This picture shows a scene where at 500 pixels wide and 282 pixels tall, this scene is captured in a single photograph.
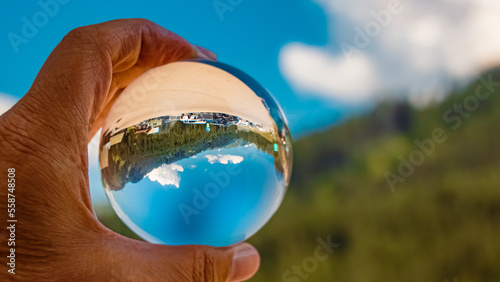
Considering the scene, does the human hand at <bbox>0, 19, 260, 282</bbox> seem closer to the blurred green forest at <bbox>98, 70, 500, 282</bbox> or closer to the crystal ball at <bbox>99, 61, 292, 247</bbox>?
the crystal ball at <bbox>99, 61, 292, 247</bbox>

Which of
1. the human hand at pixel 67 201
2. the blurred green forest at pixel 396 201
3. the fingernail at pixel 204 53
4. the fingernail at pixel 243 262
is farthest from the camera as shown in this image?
the blurred green forest at pixel 396 201

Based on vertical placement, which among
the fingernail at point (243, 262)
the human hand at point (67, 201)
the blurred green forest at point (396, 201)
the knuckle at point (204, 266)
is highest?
the human hand at point (67, 201)

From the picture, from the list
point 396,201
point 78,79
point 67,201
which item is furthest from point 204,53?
point 396,201

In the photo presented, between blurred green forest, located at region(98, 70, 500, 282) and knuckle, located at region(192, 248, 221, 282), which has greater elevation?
knuckle, located at region(192, 248, 221, 282)

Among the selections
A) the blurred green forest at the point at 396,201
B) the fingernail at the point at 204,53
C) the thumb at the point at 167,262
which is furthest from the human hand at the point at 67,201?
the blurred green forest at the point at 396,201

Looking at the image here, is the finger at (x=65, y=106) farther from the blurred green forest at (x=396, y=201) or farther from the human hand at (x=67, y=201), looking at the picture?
the blurred green forest at (x=396, y=201)

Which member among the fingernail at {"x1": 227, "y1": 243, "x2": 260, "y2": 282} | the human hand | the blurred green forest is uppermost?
the human hand

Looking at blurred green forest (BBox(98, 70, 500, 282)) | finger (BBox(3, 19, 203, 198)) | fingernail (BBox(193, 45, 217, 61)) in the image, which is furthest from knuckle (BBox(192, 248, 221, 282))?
blurred green forest (BBox(98, 70, 500, 282))

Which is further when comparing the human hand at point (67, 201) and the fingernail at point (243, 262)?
the fingernail at point (243, 262)

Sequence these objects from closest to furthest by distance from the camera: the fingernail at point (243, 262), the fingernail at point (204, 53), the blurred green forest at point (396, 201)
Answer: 1. the fingernail at point (243, 262)
2. the fingernail at point (204, 53)
3. the blurred green forest at point (396, 201)
